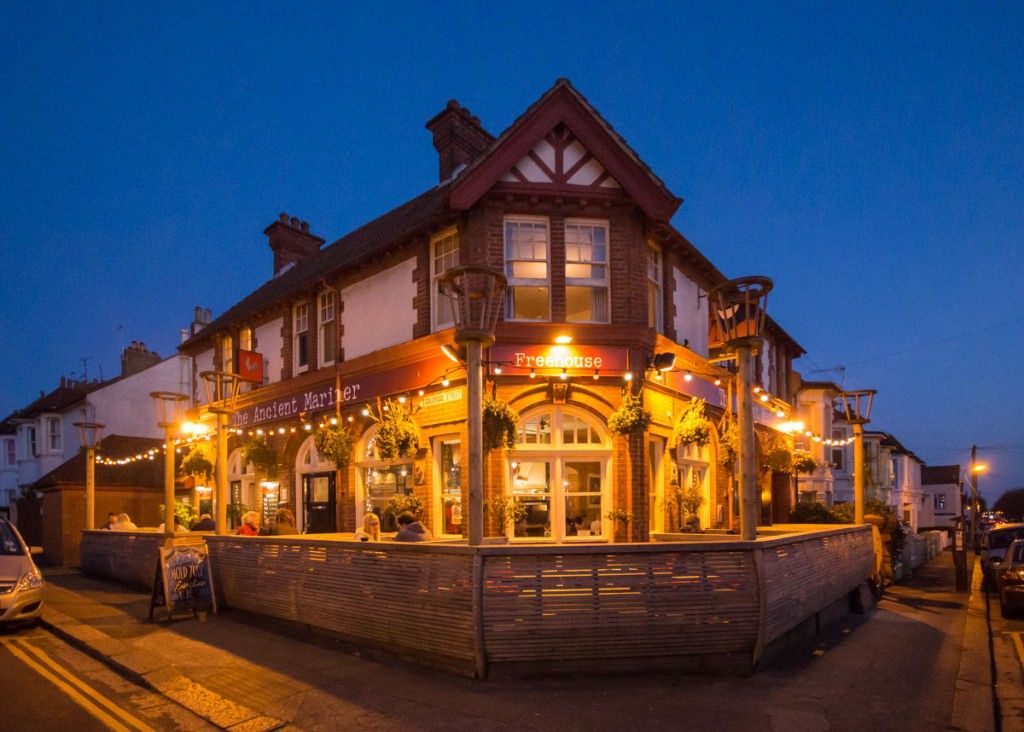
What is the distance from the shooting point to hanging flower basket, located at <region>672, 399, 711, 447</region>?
14.4 meters

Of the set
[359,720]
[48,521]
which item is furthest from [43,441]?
[359,720]

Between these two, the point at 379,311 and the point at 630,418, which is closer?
the point at 630,418

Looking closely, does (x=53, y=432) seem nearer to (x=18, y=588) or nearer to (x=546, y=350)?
(x=18, y=588)

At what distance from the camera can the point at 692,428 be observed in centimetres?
1443

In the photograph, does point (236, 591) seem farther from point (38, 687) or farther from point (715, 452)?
point (715, 452)

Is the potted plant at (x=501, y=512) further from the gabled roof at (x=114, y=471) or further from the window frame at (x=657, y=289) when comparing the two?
the gabled roof at (x=114, y=471)

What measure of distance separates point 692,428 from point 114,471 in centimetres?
1929

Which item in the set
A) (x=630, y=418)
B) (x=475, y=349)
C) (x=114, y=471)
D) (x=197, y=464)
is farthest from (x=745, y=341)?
(x=114, y=471)

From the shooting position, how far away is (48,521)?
23.8 meters

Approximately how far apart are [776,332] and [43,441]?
106 feet

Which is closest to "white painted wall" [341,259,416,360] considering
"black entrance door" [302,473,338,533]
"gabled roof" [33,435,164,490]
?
"black entrance door" [302,473,338,533]

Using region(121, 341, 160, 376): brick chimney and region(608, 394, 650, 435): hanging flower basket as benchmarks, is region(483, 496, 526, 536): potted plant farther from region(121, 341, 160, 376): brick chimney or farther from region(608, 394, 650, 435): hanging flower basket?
region(121, 341, 160, 376): brick chimney

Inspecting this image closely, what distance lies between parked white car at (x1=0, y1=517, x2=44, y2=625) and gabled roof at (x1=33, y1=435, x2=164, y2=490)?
12820 mm

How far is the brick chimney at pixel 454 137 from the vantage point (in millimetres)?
18250
